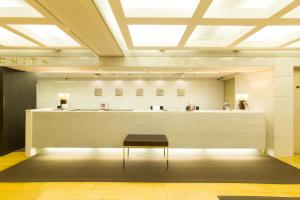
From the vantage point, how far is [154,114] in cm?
660

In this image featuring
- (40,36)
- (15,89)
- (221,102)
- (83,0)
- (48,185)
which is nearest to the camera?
(83,0)

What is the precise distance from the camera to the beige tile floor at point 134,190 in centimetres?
375

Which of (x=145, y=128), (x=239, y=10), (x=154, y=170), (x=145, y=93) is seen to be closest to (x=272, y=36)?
(x=239, y=10)

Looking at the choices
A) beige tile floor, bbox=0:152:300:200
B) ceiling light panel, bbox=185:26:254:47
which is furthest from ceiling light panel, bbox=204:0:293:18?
beige tile floor, bbox=0:152:300:200

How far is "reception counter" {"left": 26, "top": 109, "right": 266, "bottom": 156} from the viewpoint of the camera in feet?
21.3

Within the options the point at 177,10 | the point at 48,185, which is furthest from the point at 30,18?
the point at 48,185

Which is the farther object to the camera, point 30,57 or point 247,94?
point 247,94

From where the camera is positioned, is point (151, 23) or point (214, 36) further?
point (214, 36)

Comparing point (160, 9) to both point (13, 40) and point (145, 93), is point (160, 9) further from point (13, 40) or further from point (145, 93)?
point (145, 93)

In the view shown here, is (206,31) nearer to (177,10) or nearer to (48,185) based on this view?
(177,10)

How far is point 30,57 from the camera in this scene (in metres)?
6.49

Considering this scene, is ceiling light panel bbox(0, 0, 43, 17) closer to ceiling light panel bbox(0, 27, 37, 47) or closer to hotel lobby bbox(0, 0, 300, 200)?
hotel lobby bbox(0, 0, 300, 200)

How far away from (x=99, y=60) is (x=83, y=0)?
3.61 meters

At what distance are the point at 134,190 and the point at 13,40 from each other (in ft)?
14.4
